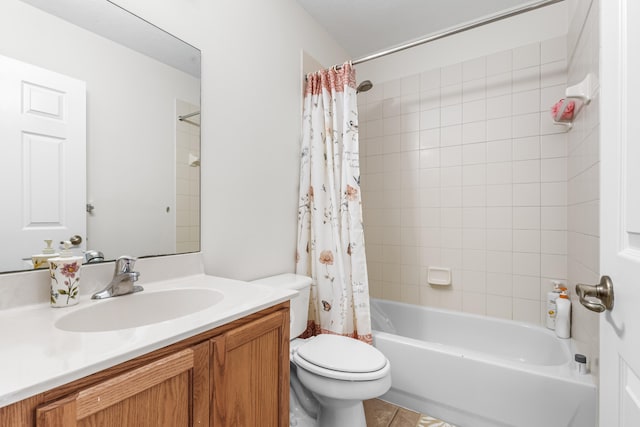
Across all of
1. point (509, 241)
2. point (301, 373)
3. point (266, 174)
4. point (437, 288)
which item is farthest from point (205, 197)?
point (509, 241)

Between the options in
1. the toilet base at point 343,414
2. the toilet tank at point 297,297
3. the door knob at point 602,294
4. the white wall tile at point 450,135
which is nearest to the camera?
the door knob at point 602,294

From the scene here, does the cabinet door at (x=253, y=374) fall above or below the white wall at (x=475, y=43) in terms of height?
below

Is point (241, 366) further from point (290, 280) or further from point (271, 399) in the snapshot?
point (290, 280)

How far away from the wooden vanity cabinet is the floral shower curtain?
756 millimetres

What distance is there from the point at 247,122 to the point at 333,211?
2.25 ft

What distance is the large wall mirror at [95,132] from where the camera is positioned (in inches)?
33.7

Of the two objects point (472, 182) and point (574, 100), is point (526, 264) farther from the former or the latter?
point (574, 100)

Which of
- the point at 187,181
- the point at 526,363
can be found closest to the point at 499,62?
the point at 526,363

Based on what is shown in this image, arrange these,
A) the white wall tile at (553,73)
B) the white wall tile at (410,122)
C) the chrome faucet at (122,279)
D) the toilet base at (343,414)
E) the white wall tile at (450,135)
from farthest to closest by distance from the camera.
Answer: the white wall tile at (410,122) < the white wall tile at (450,135) < the white wall tile at (553,73) < the toilet base at (343,414) < the chrome faucet at (122,279)

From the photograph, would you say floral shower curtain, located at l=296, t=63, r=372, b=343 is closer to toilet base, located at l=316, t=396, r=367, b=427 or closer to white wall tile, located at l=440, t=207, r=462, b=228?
toilet base, located at l=316, t=396, r=367, b=427

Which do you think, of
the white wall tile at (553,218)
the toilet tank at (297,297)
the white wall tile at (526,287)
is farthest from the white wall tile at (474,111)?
the toilet tank at (297,297)

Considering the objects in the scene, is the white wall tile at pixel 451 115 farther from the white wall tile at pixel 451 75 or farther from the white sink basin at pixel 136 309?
the white sink basin at pixel 136 309

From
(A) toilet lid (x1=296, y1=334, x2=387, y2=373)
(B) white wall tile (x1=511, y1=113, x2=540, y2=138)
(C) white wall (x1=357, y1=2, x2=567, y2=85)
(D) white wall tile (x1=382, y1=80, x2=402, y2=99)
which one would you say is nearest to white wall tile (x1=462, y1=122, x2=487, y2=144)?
(B) white wall tile (x1=511, y1=113, x2=540, y2=138)

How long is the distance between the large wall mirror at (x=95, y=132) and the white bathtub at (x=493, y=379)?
1338mm
